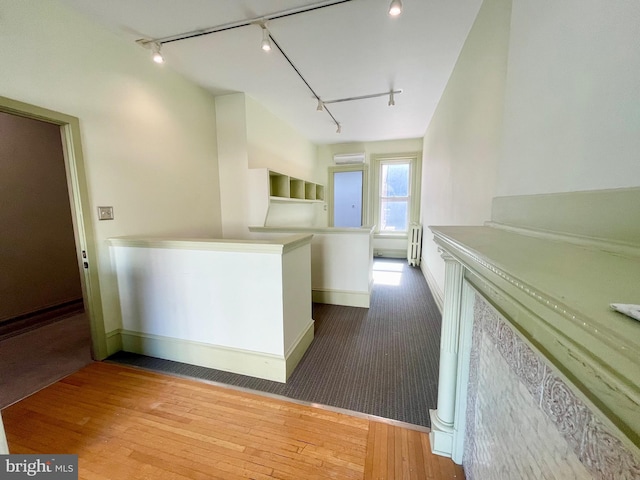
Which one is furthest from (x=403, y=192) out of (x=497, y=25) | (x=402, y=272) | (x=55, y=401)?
(x=55, y=401)

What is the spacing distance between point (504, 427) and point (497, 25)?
6.77 feet

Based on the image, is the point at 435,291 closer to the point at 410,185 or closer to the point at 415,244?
the point at 415,244

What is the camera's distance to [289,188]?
353 centimetres

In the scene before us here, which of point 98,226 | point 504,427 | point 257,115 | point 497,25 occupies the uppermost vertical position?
point 257,115

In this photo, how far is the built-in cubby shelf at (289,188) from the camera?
347 cm

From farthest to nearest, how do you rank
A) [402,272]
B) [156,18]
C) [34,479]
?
[402,272], [156,18], [34,479]

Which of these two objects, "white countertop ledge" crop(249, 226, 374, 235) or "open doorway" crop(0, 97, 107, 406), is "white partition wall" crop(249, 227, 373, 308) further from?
"open doorway" crop(0, 97, 107, 406)

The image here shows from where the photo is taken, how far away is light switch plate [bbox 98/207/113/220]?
195 cm

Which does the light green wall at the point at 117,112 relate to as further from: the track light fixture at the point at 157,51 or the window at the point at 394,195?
the window at the point at 394,195

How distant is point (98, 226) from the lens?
1.95 meters

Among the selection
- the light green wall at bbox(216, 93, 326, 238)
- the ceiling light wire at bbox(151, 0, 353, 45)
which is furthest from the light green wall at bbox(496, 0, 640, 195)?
the light green wall at bbox(216, 93, 326, 238)

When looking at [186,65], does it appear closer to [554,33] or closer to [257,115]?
[257,115]

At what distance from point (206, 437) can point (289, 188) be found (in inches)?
114

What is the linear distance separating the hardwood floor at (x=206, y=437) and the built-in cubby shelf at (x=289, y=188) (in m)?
2.29
